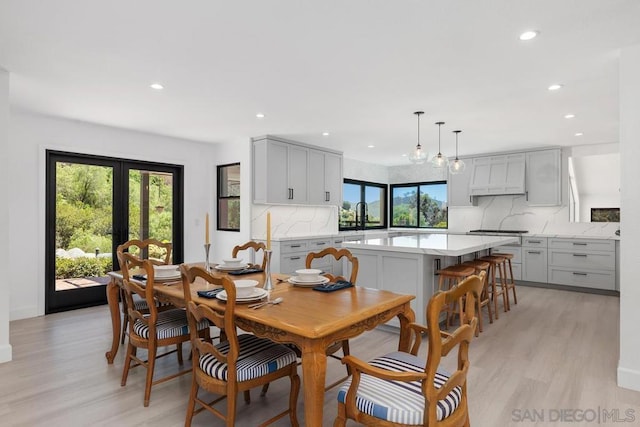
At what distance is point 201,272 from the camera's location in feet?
6.05

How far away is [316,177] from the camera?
6.38 m

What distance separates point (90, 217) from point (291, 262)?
110 inches

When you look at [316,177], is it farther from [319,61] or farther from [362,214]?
[319,61]

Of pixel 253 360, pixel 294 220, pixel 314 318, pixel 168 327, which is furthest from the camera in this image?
pixel 294 220

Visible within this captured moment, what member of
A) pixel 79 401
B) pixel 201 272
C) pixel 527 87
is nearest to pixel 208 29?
pixel 201 272

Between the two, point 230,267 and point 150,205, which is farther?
point 150,205

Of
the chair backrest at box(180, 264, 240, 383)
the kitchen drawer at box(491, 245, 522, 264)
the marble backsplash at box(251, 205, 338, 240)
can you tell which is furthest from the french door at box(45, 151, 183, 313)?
the kitchen drawer at box(491, 245, 522, 264)

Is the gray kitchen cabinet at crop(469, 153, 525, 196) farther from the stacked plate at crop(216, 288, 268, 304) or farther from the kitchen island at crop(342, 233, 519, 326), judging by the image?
the stacked plate at crop(216, 288, 268, 304)

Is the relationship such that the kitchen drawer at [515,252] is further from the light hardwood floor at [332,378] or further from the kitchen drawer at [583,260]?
the light hardwood floor at [332,378]

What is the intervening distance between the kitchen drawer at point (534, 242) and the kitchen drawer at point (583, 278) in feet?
1.32

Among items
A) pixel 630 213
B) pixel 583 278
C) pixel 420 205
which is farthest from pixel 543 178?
pixel 630 213

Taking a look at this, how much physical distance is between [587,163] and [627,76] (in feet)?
14.2

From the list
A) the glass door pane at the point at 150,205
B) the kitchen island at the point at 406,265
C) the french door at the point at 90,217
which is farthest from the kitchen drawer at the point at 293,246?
the french door at the point at 90,217

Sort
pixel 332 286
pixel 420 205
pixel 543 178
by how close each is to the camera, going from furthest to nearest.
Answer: pixel 420 205 → pixel 543 178 → pixel 332 286
